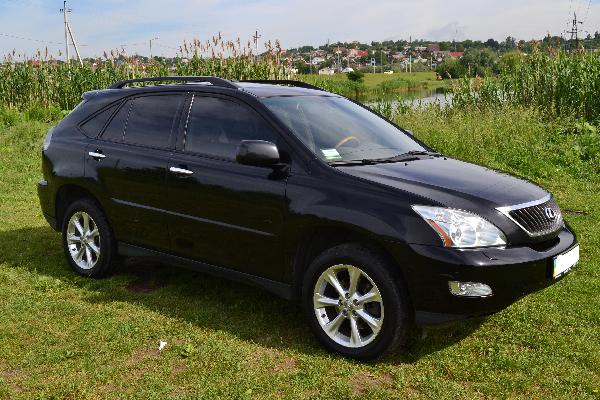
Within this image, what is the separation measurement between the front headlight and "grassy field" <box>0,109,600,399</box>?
82 centimetres

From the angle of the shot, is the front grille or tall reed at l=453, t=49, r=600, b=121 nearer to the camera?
the front grille

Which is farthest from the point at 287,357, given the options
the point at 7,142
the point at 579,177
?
the point at 7,142

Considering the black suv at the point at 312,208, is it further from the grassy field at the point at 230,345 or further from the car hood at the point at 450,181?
the grassy field at the point at 230,345

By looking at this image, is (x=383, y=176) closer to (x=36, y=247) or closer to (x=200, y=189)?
(x=200, y=189)

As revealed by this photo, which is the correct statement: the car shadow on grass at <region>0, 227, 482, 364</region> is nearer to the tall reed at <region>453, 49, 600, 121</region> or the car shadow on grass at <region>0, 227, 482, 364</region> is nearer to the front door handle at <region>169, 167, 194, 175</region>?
the front door handle at <region>169, 167, 194, 175</region>

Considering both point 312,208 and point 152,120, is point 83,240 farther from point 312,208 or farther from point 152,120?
point 312,208

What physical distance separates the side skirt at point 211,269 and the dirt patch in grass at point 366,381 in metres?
0.84

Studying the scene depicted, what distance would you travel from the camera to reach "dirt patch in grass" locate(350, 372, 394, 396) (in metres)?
3.83

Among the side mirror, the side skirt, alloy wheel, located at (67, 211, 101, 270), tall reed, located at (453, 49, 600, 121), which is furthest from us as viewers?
tall reed, located at (453, 49, 600, 121)

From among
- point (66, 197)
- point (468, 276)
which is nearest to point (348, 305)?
point (468, 276)

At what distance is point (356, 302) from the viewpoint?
13.8ft

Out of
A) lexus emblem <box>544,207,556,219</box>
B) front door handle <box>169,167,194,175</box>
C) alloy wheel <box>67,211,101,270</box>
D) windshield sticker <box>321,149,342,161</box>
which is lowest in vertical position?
alloy wheel <box>67,211,101,270</box>

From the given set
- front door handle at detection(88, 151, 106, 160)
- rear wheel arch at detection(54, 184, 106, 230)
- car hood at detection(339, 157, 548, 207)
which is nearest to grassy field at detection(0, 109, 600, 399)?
rear wheel arch at detection(54, 184, 106, 230)

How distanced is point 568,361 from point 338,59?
243ft
